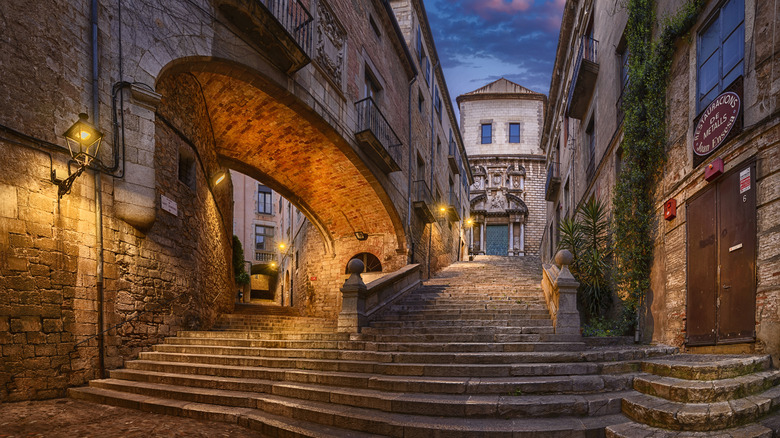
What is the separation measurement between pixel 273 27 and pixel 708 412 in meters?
8.06

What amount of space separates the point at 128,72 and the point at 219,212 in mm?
5774

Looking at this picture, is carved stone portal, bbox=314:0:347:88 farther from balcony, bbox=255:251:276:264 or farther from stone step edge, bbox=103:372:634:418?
balcony, bbox=255:251:276:264

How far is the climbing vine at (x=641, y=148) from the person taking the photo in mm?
7172

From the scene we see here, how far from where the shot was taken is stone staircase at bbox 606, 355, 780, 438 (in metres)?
3.65

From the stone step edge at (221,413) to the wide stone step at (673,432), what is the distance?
212 cm

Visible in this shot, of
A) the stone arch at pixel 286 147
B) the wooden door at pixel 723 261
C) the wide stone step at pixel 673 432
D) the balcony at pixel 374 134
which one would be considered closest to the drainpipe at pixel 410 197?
the stone arch at pixel 286 147

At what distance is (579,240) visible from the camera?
9398 millimetres

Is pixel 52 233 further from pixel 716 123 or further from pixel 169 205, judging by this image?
pixel 716 123

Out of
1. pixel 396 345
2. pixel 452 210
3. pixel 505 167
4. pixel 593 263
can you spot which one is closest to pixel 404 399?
pixel 396 345

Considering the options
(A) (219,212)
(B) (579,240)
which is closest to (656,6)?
(B) (579,240)

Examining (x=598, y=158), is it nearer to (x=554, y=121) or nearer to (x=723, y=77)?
(x=723, y=77)

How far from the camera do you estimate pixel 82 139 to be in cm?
548

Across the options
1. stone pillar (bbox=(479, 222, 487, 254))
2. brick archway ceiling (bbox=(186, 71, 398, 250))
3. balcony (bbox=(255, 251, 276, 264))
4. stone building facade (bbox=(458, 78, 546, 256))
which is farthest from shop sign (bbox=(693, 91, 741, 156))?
balcony (bbox=(255, 251, 276, 264))

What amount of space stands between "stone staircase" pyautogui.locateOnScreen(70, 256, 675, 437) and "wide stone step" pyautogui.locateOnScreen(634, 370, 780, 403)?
16.9 inches
